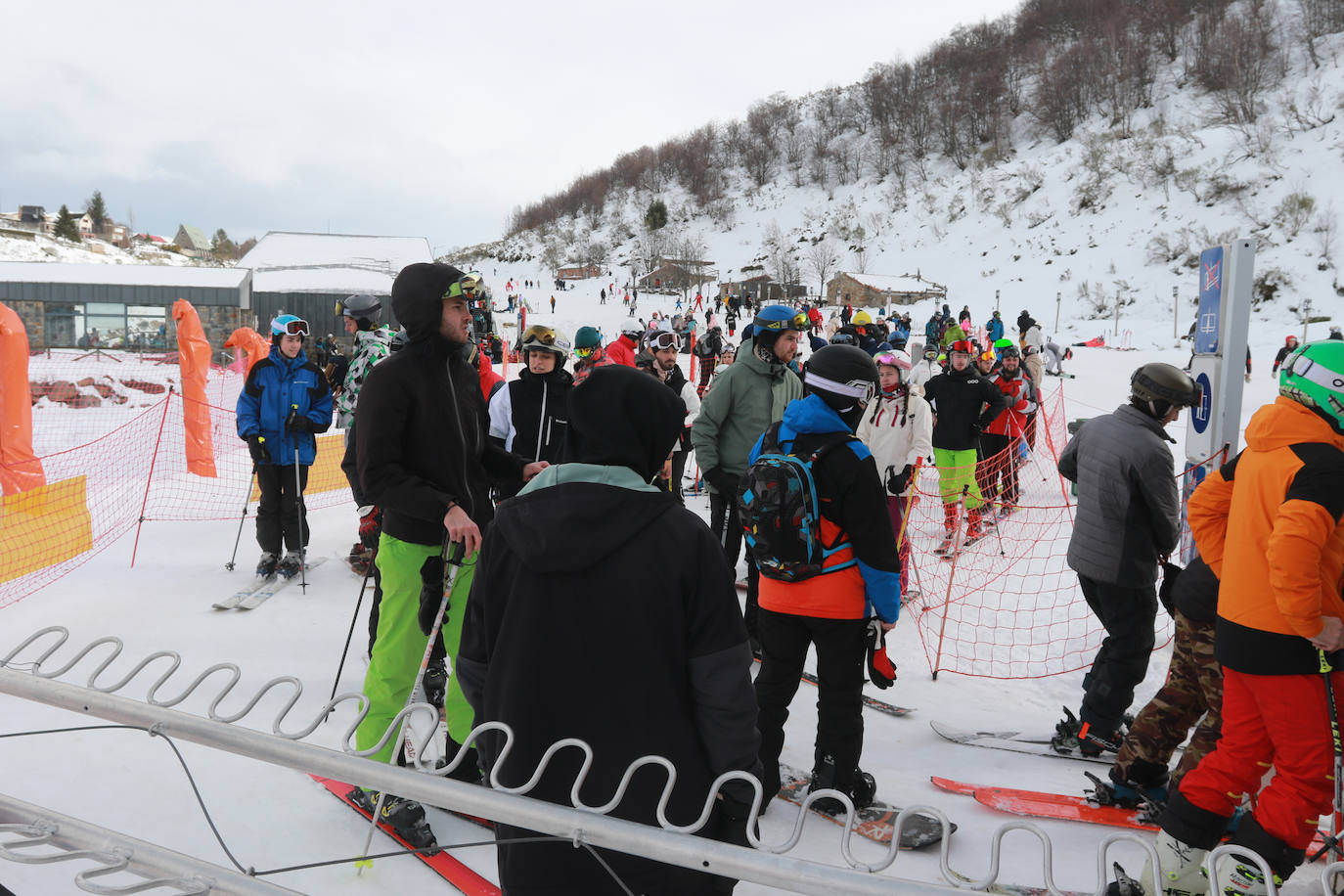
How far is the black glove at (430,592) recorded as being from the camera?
9.04 ft

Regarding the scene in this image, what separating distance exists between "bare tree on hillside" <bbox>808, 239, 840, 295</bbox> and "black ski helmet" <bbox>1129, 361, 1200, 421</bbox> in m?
55.0

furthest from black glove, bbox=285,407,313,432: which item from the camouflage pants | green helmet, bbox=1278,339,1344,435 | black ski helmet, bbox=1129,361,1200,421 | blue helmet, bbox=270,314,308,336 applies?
green helmet, bbox=1278,339,1344,435

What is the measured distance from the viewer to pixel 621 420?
63.4 inches

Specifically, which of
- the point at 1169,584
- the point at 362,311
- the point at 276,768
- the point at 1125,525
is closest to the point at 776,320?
the point at 1125,525

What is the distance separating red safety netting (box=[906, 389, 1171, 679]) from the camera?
16.5 feet

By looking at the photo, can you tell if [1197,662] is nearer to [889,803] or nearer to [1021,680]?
[889,803]

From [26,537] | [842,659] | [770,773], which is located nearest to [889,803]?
[770,773]

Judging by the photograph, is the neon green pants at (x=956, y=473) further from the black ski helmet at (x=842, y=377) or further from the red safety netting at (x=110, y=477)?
the red safety netting at (x=110, y=477)

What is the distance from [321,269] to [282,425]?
29.9 m

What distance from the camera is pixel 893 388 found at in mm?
5992

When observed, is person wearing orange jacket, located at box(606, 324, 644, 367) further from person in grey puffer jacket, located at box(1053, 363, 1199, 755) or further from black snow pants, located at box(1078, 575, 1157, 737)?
black snow pants, located at box(1078, 575, 1157, 737)

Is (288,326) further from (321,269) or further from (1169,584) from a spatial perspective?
(321,269)

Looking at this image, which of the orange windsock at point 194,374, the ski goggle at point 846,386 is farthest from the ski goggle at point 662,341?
the orange windsock at point 194,374

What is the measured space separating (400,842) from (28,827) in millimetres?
1388
